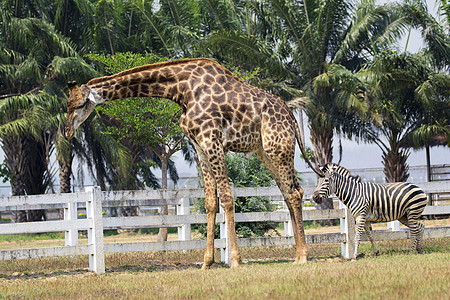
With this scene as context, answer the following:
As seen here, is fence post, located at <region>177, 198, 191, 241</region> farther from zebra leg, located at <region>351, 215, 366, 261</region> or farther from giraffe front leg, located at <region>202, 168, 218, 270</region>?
zebra leg, located at <region>351, 215, 366, 261</region>

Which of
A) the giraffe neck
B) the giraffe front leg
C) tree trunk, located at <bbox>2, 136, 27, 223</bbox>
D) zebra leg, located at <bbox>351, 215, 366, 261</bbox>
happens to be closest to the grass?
the giraffe front leg

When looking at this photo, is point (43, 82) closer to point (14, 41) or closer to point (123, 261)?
point (14, 41)

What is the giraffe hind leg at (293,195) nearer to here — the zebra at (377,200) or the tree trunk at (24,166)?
the zebra at (377,200)

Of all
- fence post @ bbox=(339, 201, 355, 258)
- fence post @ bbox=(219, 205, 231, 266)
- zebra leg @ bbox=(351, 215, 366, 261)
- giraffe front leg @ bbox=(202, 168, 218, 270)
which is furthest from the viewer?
fence post @ bbox=(339, 201, 355, 258)

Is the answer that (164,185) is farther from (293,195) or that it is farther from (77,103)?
(77,103)

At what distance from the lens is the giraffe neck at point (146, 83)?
30.5 feet

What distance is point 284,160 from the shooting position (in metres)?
9.52

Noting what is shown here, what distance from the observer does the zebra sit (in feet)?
35.0

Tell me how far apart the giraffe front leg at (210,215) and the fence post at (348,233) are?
9.88 feet

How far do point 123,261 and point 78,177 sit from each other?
60.6 feet

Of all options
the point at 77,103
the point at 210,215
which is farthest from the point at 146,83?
the point at 210,215

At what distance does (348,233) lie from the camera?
11.0 metres

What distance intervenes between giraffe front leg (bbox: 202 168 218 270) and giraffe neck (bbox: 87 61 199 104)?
4.62 ft

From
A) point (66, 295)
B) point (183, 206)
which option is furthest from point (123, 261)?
point (66, 295)
